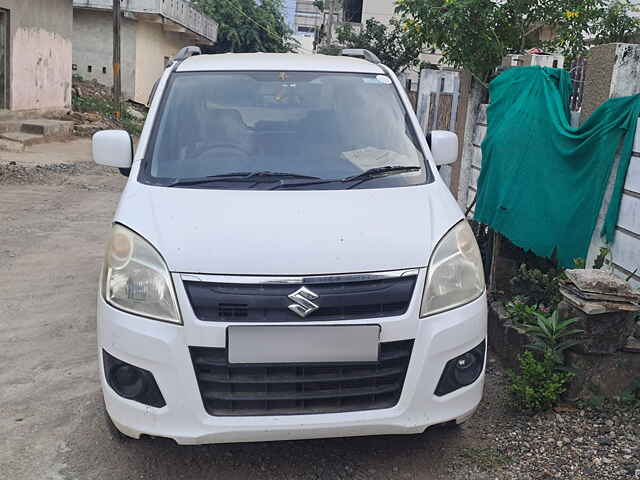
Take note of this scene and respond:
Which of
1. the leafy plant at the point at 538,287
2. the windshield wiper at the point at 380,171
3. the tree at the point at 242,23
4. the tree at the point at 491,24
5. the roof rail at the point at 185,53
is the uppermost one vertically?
the tree at the point at 242,23

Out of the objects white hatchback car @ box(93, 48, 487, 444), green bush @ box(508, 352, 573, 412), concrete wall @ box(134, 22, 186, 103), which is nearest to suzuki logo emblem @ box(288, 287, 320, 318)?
white hatchback car @ box(93, 48, 487, 444)

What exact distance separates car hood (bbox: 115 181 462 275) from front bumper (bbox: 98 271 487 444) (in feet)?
0.52

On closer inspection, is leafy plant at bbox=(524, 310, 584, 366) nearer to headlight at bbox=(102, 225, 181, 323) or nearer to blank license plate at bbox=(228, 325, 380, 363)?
blank license plate at bbox=(228, 325, 380, 363)

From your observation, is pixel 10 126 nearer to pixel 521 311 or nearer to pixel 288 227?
pixel 521 311

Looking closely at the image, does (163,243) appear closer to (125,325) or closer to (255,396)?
(125,325)

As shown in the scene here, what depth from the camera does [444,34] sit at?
888 cm

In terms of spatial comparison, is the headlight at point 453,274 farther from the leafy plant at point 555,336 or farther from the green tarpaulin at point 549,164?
the green tarpaulin at point 549,164

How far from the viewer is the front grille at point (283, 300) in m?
2.83

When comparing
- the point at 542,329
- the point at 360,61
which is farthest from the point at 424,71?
the point at 542,329

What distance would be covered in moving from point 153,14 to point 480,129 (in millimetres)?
21444

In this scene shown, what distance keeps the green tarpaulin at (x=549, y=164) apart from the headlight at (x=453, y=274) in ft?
5.44

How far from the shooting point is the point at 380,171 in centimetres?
374

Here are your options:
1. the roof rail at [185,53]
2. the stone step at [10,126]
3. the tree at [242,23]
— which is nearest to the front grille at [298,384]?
the roof rail at [185,53]

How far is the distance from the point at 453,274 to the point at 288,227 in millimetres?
731
